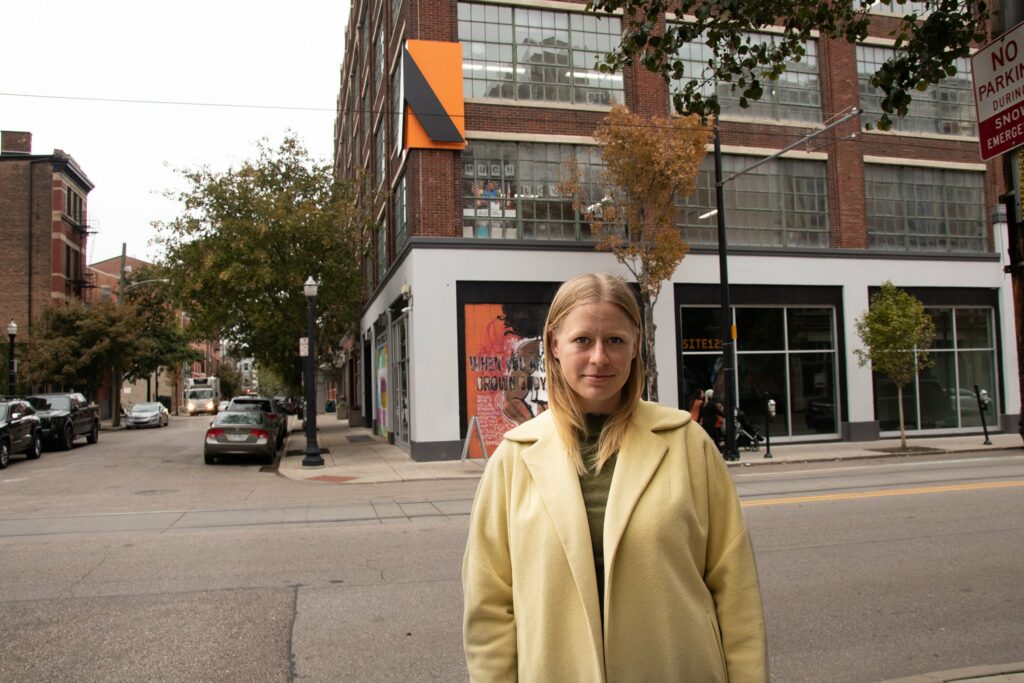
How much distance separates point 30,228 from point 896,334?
4327 cm

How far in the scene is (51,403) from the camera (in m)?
25.5

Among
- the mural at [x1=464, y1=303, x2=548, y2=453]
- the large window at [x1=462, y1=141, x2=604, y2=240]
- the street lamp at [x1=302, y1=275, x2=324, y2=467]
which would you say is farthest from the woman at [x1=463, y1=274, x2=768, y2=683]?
the large window at [x1=462, y1=141, x2=604, y2=240]

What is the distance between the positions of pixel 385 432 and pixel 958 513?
1909 centimetres

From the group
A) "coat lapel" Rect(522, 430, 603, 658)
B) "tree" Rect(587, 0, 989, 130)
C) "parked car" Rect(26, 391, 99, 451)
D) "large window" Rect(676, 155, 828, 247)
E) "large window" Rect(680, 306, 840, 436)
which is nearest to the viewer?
"coat lapel" Rect(522, 430, 603, 658)

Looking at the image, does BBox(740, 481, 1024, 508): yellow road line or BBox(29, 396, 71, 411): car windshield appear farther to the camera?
BBox(29, 396, 71, 411): car windshield

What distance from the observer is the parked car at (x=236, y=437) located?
64.8 feet

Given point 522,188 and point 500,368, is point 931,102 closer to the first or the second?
point 522,188

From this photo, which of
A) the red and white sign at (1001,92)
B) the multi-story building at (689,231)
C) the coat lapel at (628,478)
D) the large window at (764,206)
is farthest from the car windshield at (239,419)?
the coat lapel at (628,478)

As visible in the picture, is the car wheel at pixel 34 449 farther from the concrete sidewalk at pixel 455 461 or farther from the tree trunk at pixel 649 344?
the tree trunk at pixel 649 344

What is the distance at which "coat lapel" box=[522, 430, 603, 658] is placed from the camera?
200 centimetres

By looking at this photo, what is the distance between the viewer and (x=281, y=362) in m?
36.0

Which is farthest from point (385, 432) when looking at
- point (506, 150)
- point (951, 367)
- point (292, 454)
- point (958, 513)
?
point (958, 513)

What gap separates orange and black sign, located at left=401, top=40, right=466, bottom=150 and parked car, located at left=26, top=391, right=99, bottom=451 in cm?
1396

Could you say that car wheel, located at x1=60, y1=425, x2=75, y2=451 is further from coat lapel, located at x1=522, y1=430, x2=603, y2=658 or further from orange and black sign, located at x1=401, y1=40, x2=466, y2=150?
coat lapel, located at x1=522, y1=430, x2=603, y2=658
